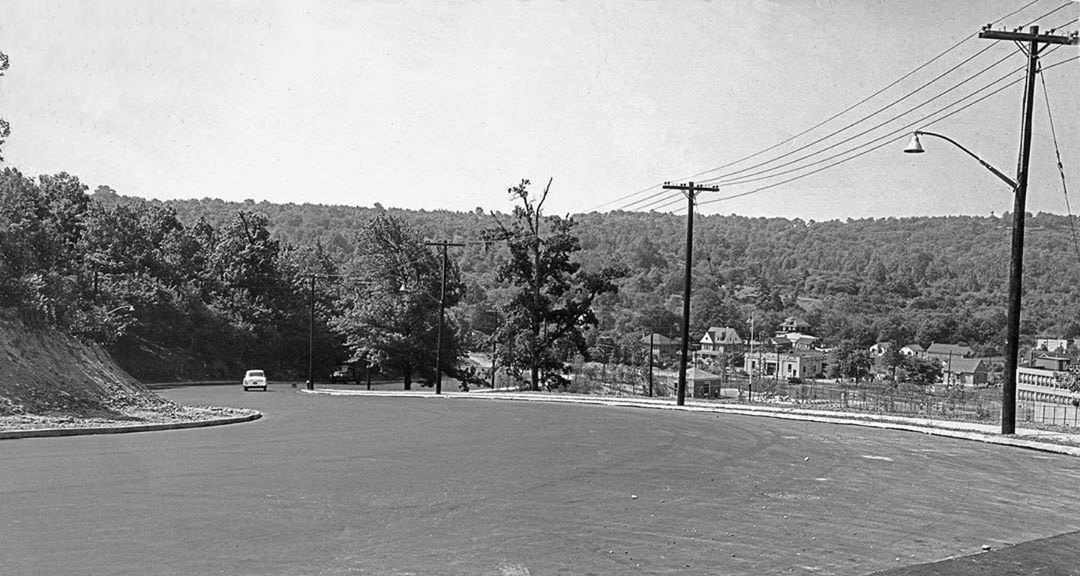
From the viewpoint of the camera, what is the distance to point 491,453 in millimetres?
19109

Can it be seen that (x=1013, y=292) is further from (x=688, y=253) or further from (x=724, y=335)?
(x=724, y=335)

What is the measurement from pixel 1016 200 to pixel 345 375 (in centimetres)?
8223

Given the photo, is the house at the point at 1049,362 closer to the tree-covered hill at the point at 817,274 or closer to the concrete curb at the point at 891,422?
the tree-covered hill at the point at 817,274

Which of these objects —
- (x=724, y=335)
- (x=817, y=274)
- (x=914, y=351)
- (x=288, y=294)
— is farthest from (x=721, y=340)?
(x=288, y=294)

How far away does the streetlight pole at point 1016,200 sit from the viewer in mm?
26219

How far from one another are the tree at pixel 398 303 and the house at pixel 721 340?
221ft

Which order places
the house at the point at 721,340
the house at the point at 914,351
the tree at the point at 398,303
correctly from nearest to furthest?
the tree at the point at 398,303, the house at the point at 914,351, the house at the point at 721,340

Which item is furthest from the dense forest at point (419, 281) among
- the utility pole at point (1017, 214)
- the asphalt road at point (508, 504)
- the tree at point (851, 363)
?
the utility pole at point (1017, 214)

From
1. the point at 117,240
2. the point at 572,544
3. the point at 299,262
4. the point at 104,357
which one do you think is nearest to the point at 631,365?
the point at 299,262

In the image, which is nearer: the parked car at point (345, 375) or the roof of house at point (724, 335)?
the parked car at point (345, 375)

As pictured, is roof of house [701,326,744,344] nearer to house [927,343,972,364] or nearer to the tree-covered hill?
the tree-covered hill

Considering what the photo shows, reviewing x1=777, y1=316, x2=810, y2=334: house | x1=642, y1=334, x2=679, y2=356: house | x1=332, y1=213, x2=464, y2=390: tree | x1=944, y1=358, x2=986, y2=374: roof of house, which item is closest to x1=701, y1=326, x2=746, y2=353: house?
x1=642, y1=334, x2=679, y2=356: house

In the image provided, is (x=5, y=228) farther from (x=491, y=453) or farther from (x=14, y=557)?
(x=14, y=557)

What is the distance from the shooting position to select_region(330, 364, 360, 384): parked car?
97.2 meters
